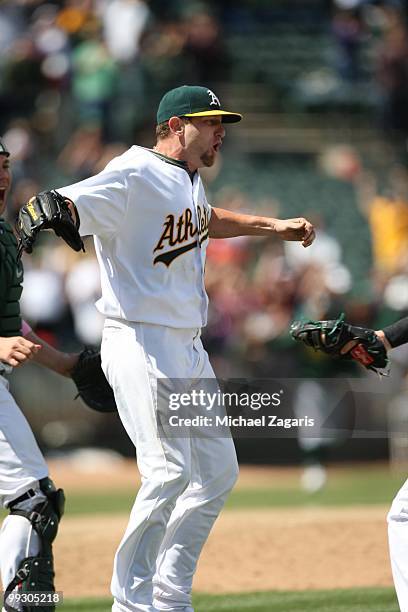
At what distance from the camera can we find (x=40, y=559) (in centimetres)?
548

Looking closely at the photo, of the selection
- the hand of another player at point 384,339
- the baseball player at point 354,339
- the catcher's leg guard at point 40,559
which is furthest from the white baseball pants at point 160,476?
the hand of another player at point 384,339

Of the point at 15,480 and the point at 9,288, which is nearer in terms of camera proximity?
the point at 15,480

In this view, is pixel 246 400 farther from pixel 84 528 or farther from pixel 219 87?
pixel 219 87

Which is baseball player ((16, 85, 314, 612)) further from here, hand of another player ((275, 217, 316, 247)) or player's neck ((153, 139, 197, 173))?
hand of another player ((275, 217, 316, 247))

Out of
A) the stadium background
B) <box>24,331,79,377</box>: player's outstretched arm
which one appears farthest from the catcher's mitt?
the stadium background

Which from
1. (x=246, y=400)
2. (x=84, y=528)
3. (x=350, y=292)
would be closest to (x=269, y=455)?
(x=350, y=292)

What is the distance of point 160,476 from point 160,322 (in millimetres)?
698

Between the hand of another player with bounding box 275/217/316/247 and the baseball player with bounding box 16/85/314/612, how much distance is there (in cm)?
46

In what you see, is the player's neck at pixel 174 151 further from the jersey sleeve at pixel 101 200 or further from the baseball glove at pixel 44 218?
the baseball glove at pixel 44 218

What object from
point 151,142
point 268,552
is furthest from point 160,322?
point 151,142

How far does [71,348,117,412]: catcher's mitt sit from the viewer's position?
6.21 meters

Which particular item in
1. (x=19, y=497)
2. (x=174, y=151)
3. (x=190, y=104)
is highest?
(x=190, y=104)

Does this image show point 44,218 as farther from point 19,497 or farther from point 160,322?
point 19,497

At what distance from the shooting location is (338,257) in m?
15.3
